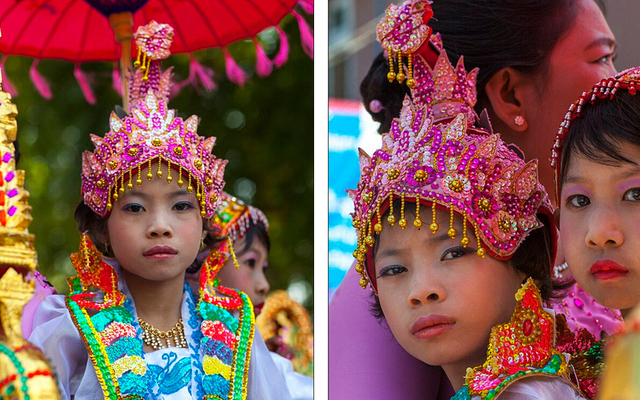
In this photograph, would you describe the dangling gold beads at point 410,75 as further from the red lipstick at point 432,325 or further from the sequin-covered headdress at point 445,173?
the red lipstick at point 432,325

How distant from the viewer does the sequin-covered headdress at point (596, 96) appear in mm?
2236

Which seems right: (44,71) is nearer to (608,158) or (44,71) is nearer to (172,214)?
(172,214)

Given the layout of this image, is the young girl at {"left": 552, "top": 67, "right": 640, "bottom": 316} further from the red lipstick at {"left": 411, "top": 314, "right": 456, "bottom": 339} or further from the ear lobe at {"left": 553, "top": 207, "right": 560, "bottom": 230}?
the red lipstick at {"left": 411, "top": 314, "right": 456, "bottom": 339}

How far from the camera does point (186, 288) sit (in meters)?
2.77

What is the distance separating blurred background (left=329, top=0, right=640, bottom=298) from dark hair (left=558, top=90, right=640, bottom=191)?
0.78m

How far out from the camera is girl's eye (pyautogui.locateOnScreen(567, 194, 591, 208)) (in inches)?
88.7

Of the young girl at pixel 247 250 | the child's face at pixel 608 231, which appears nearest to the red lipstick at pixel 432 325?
the child's face at pixel 608 231

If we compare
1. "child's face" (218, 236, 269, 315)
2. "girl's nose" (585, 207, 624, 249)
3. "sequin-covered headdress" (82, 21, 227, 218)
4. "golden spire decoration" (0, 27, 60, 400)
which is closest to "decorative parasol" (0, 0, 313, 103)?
"sequin-covered headdress" (82, 21, 227, 218)

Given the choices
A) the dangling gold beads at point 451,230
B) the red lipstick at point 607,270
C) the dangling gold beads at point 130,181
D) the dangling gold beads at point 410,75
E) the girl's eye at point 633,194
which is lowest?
the red lipstick at point 607,270

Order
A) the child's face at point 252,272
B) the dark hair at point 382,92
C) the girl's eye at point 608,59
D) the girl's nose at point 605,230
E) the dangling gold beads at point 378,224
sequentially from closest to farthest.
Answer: the girl's nose at point 605,230
the dangling gold beads at point 378,224
the girl's eye at point 608,59
the dark hair at point 382,92
the child's face at point 252,272

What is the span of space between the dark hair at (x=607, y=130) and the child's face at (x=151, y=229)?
100 cm

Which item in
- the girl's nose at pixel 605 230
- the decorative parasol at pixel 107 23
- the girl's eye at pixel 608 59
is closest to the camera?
the girl's nose at pixel 605 230

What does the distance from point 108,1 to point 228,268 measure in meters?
0.96

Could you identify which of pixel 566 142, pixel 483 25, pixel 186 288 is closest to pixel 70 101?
pixel 186 288
